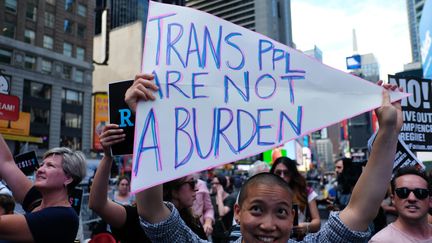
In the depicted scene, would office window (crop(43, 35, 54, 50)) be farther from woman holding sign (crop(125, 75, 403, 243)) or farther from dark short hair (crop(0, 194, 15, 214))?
woman holding sign (crop(125, 75, 403, 243))

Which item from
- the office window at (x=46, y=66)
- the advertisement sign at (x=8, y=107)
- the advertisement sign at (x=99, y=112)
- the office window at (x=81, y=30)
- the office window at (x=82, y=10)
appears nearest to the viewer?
the advertisement sign at (x=8, y=107)

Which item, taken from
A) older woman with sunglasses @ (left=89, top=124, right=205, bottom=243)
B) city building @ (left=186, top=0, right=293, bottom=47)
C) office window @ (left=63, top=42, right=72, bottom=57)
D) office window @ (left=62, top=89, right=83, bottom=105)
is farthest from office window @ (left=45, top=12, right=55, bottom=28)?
city building @ (left=186, top=0, right=293, bottom=47)

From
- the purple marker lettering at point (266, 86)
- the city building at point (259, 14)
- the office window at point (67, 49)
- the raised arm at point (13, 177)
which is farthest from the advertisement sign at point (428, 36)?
the city building at point (259, 14)

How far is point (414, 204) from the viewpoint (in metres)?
2.81

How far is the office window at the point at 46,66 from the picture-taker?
1682 inches

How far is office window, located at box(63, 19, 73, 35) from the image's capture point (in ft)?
155

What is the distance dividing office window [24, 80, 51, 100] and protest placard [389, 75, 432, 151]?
4250cm

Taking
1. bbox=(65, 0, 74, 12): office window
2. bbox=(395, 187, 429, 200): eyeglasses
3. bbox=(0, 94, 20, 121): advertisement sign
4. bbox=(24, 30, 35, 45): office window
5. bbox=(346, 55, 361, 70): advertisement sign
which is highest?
bbox=(65, 0, 74, 12): office window

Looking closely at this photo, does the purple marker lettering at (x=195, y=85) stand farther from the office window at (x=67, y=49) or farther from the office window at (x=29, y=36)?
the office window at (x=67, y=49)

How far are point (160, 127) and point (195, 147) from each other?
0.65 feet

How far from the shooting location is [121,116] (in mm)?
2469

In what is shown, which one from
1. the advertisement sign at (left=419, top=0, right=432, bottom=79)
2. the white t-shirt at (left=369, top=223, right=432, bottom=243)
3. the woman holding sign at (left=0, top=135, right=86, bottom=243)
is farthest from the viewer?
the advertisement sign at (left=419, top=0, right=432, bottom=79)

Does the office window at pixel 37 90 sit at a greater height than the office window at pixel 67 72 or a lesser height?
lesser

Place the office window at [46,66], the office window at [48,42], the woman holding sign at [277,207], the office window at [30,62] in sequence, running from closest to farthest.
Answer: the woman holding sign at [277,207], the office window at [30,62], the office window at [46,66], the office window at [48,42]
